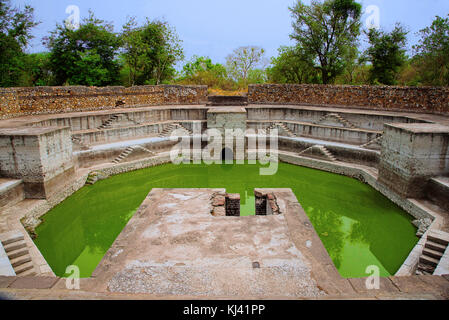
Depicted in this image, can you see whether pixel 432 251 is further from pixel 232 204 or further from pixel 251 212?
pixel 251 212

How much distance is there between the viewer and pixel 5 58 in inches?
534

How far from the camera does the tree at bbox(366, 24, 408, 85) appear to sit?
16.0 meters

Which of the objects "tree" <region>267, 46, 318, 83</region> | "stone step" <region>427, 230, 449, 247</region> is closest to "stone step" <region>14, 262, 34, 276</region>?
"stone step" <region>427, 230, 449, 247</region>

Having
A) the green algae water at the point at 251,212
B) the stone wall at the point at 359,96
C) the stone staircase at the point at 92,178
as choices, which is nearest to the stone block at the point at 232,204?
the green algae water at the point at 251,212

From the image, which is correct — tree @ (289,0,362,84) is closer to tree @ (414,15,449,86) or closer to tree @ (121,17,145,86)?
tree @ (414,15,449,86)

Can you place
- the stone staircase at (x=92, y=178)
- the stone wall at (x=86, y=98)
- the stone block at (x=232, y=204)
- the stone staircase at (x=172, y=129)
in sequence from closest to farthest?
the stone block at (x=232, y=204), the stone staircase at (x=92, y=178), the stone wall at (x=86, y=98), the stone staircase at (x=172, y=129)

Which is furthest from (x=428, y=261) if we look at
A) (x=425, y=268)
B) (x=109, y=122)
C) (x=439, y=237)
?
(x=109, y=122)

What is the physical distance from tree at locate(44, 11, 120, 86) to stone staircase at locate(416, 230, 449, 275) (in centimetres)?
1549

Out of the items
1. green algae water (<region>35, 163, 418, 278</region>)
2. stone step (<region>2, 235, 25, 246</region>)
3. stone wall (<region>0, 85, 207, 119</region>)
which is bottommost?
green algae water (<region>35, 163, 418, 278</region>)

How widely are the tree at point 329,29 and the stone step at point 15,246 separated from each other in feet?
53.9

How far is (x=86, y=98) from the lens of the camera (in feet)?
42.9

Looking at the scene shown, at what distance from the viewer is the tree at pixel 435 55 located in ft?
47.0

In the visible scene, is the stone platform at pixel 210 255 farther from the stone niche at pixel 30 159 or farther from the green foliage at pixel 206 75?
the green foliage at pixel 206 75

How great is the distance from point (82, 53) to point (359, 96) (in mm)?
13832
